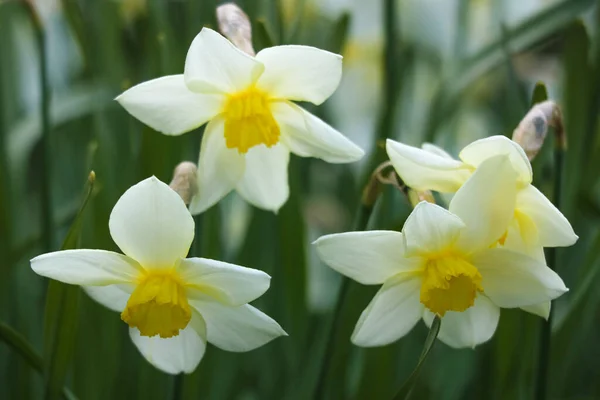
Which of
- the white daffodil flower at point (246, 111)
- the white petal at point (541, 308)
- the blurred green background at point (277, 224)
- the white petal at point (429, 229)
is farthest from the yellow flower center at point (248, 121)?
the white petal at point (541, 308)

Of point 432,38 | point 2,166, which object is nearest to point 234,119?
point 2,166

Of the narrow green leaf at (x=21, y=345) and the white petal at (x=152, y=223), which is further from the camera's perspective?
the narrow green leaf at (x=21, y=345)

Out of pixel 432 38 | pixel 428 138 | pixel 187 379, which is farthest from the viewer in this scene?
pixel 432 38

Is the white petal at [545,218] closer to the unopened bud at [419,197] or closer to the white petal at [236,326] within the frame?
the unopened bud at [419,197]

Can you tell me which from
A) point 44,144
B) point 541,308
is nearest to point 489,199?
point 541,308

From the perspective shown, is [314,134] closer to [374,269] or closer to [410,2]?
[374,269]

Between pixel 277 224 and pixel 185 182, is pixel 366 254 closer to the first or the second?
pixel 185 182
